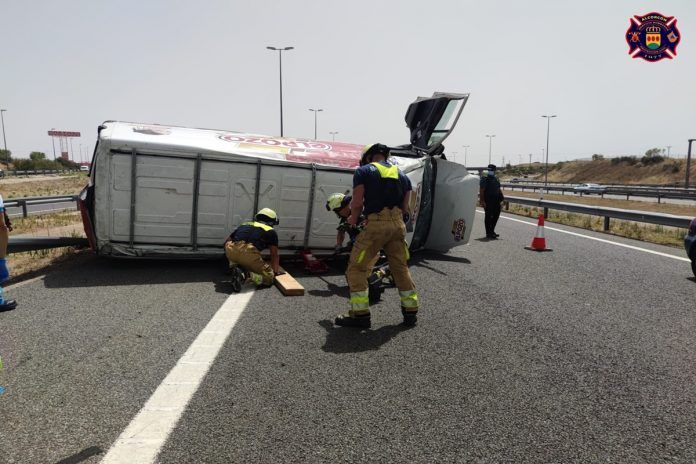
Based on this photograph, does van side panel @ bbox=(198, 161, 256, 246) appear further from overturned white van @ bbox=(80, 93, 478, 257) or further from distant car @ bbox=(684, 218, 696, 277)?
distant car @ bbox=(684, 218, 696, 277)

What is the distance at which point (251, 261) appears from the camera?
6.42 meters

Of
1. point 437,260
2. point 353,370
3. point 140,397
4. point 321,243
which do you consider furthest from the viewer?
point 437,260

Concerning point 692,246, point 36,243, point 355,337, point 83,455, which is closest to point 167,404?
point 83,455

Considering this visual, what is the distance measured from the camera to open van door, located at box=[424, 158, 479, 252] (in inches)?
352

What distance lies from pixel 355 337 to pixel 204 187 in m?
4.10

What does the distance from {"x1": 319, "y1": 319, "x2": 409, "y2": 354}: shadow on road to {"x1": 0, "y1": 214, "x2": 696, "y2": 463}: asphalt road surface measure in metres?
0.03

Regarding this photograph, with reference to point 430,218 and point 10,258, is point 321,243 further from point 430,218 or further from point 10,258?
point 10,258

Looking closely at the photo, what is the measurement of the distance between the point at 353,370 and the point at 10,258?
820cm

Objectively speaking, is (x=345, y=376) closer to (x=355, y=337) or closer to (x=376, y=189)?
(x=355, y=337)

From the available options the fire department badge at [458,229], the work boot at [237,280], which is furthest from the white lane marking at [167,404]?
the fire department badge at [458,229]

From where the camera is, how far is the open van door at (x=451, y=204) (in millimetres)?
8953

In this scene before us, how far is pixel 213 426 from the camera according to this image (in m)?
2.74

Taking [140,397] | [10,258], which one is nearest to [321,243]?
[140,397]

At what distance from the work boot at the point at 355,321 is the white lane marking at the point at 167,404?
3.55 ft
